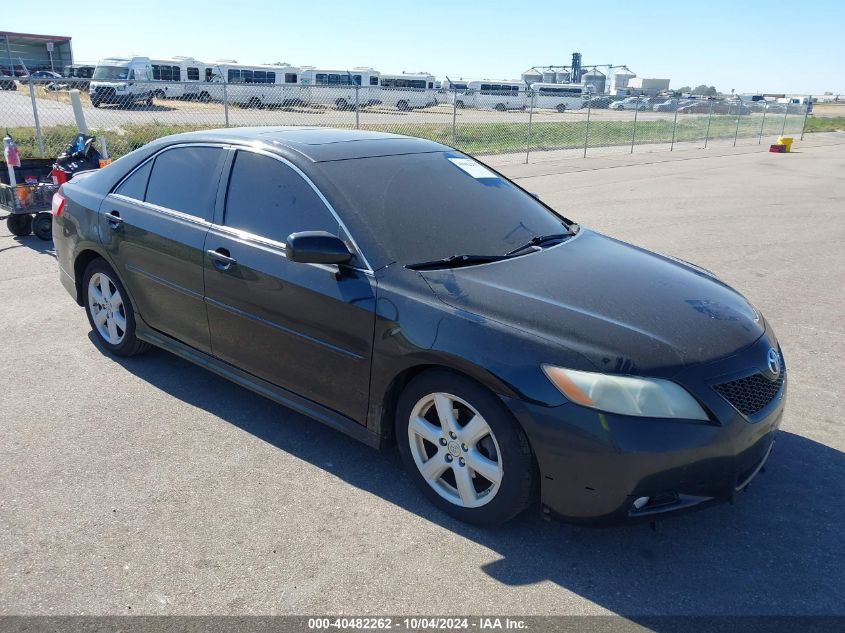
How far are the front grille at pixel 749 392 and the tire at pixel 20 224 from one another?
838 centimetres

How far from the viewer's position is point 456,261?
137 inches

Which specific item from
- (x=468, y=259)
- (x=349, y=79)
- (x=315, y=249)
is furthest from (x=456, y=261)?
(x=349, y=79)

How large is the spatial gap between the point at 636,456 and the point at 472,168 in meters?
2.28

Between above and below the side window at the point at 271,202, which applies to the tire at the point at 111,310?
below

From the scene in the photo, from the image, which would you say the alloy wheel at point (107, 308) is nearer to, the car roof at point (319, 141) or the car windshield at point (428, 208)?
the car roof at point (319, 141)

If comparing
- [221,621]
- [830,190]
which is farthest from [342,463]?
[830,190]

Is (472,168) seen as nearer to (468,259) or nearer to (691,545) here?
(468,259)

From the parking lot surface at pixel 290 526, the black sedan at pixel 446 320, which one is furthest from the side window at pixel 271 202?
the parking lot surface at pixel 290 526

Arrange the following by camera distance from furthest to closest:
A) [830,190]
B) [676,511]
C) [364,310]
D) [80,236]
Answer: [830,190] → [80,236] → [364,310] → [676,511]

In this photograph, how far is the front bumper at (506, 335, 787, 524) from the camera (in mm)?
2689

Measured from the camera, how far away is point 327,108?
867 inches

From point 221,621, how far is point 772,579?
7.08 ft

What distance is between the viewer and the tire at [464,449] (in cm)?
289

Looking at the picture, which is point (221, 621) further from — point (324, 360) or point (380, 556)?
point (324, 360)
